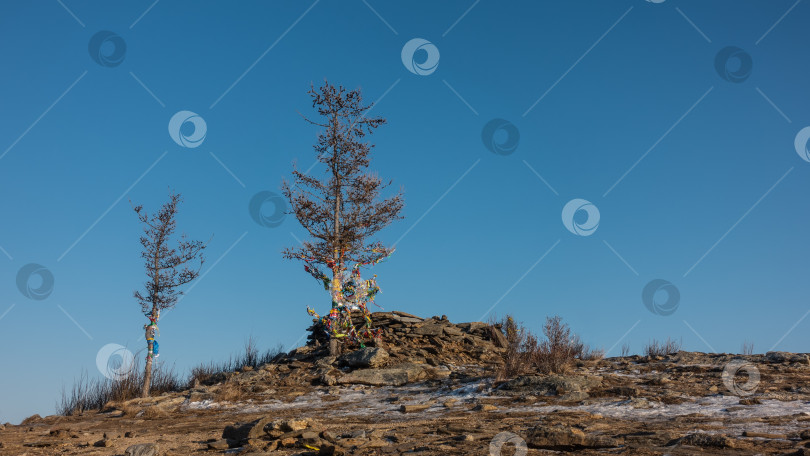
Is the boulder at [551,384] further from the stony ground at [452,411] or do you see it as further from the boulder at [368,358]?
the boulder at [368,358]

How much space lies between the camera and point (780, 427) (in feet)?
24.3

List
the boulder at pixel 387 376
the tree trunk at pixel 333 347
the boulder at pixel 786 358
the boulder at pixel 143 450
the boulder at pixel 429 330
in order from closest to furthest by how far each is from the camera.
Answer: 1. the boulder at pixel 143 450
2. the boulder at pixel 786 358
3. the boulder at pixel 387 376
4. the tree trunk at pixel 333 347
5. the boulder at pixel 429 330

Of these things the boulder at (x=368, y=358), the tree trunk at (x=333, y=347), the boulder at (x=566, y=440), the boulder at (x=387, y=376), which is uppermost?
the tree trunk at (x=333, y=347)

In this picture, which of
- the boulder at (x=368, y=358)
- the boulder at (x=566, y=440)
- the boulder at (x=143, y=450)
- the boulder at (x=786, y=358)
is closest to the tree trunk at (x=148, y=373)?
the boulder at (x=368, y=358)

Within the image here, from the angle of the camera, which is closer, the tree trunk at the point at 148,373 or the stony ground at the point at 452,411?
the stony ground at the point at 452,411

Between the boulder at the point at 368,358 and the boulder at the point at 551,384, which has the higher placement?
the boulder at the point at 368,358

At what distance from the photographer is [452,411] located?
10.2m

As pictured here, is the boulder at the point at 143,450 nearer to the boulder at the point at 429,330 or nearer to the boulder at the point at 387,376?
the boulder at the point at 387,376

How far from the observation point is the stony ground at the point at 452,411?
6.90 m

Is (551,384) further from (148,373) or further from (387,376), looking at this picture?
(148,373)

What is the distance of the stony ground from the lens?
6902 mm

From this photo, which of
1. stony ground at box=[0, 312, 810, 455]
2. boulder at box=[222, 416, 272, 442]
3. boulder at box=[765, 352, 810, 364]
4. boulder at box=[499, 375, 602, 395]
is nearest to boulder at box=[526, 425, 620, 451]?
stony ground at box=[0, 312, 810, 455]

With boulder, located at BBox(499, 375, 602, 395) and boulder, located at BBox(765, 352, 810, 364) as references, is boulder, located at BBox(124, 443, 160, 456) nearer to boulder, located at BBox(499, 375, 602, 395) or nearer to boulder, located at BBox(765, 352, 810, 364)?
boulder, located at BBox(499, 375, 602, 395)

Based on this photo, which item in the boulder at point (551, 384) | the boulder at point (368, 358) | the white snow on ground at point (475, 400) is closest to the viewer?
the white snow on ground at point (475, 400)
